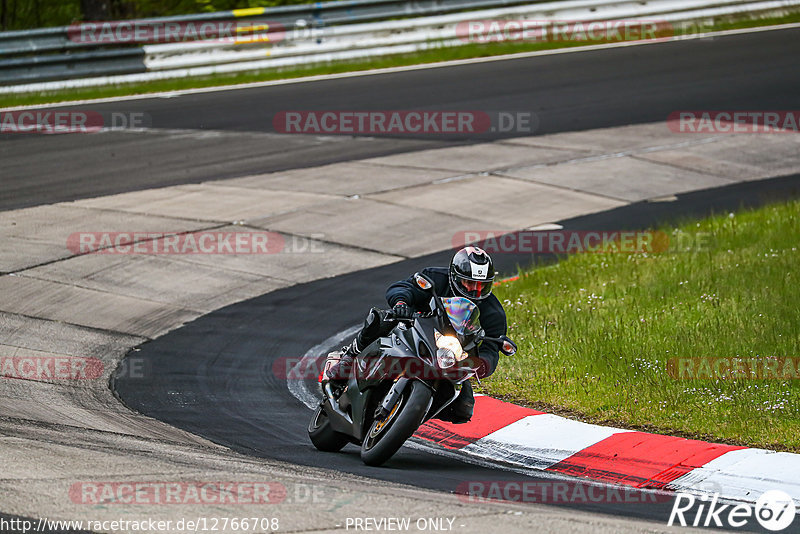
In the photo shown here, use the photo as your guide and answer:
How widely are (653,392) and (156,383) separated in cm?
437

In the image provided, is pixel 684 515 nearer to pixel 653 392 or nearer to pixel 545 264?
pixel 653 392

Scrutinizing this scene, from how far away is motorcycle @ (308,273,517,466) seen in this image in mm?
6973

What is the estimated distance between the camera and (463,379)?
7.07 metres

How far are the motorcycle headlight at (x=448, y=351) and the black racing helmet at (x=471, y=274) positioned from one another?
1.24 ft

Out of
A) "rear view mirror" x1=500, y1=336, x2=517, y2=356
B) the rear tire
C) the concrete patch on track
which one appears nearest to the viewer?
the concrete patch on track

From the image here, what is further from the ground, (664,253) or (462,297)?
(462,297)

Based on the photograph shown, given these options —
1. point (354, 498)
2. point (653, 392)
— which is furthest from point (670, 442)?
point (354, 498)

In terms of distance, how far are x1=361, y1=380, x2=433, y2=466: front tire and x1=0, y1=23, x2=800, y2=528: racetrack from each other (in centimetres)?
14

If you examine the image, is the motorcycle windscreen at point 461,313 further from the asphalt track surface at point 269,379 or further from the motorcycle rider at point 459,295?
the asphalt track surface at point 269,379

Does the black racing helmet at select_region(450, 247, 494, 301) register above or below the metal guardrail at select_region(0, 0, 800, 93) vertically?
below

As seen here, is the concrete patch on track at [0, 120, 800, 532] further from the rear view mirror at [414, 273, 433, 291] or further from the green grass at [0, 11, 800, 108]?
the green grass at [0, 11, 800, 108]

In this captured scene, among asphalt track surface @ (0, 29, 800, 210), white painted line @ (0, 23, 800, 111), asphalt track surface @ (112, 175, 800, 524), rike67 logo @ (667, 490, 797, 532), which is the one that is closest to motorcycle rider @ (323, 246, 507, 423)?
asphalt track surface @ (112, 175, 800, 524)

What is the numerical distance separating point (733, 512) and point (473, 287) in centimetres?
214

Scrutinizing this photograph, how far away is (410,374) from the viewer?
7086 mm
